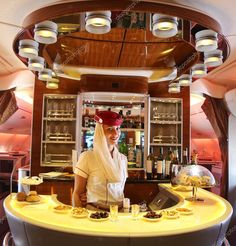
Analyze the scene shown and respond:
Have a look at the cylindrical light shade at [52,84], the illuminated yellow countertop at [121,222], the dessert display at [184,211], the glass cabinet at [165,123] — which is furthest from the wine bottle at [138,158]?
the dessert display at [184,211]

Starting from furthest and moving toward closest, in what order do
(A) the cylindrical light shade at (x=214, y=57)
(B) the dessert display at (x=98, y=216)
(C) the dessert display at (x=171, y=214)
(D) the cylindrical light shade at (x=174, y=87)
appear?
(D) the cylindrical light shade at (x=174, y=87) → (A) the cylindrical light shade at (x=214, y=57) → (C) the dessert display at (x=171, y=214) → (B) the dessert display at (x=98, y=216)

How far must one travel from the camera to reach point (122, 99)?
5.54 metres

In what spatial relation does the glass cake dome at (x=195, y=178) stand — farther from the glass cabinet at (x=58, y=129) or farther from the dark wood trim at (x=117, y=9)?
the glass cabinet at (x=58, y=129)

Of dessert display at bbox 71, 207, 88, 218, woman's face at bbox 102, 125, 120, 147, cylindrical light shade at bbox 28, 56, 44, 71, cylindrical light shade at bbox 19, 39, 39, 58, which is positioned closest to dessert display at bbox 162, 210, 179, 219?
dessert display at bbox 71, 207, 88, 218

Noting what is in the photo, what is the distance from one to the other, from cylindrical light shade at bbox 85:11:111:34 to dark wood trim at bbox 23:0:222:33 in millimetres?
61

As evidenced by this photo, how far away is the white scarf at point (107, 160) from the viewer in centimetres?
286

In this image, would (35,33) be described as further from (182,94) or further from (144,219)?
(182,94)

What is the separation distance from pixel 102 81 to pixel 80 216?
10.9ft

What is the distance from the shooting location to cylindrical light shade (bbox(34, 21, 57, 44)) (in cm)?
266

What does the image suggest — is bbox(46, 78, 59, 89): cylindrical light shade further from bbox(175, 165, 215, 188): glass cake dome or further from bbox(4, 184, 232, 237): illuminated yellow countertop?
bbox(175, 165, 215, 188): glass cake dome

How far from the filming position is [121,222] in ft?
7.23

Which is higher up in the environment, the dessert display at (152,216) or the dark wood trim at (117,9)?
the dark wood trim at (117,9)

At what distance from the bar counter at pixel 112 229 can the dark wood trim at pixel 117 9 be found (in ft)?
5.00

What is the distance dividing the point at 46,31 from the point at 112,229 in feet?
5.43
